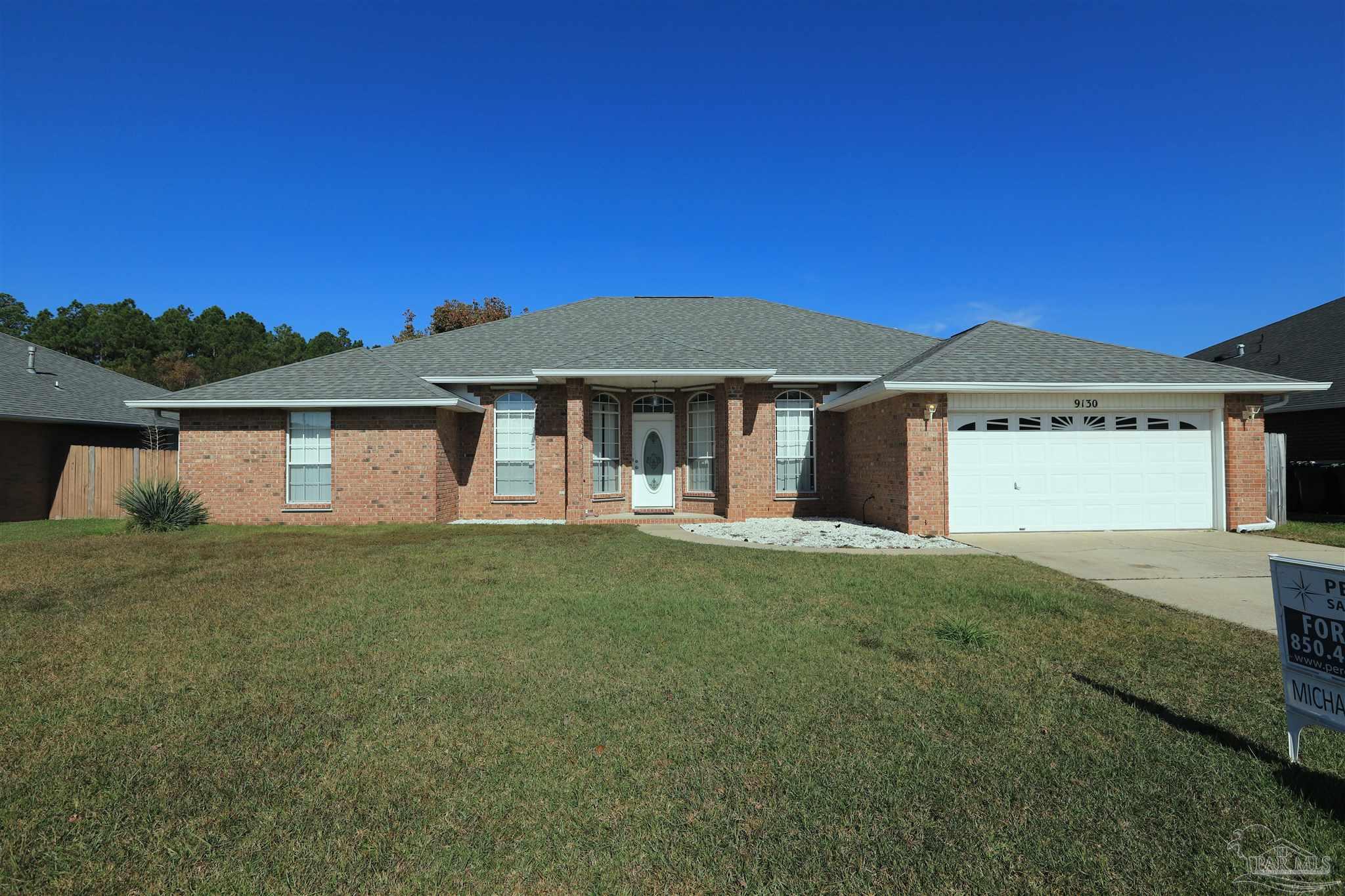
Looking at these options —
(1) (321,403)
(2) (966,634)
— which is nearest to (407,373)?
(1) (321,403)

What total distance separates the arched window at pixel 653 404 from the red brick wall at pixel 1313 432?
16.7 m

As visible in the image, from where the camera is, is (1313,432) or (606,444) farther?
(1313,432)

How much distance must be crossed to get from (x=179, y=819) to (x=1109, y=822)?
4.28 m

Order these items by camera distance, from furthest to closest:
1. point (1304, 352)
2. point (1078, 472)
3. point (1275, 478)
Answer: point (1304, 352)
point (1275, 478)
point (1078, 472)

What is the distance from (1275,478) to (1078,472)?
490 cm

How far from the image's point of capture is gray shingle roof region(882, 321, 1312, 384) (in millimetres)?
12289

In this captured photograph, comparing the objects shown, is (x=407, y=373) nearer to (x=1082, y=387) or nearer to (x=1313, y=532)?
(x=1082, y=387)

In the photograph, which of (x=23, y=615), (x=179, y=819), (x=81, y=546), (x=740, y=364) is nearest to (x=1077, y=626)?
(x=179, y=819)

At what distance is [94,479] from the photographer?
17203 mm

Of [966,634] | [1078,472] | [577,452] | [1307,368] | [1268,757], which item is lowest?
[1268,757]

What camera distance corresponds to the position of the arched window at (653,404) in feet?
53.1

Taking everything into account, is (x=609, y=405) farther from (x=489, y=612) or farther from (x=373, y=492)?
(x=489, y=612)

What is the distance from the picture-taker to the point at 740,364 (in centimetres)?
1443

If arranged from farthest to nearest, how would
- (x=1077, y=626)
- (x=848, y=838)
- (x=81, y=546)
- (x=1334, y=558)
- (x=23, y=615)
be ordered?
(x=81, y=546), (x=1334, y=558), (x=23, y=615), (x=1077, y=626), (x=848, y=838)
